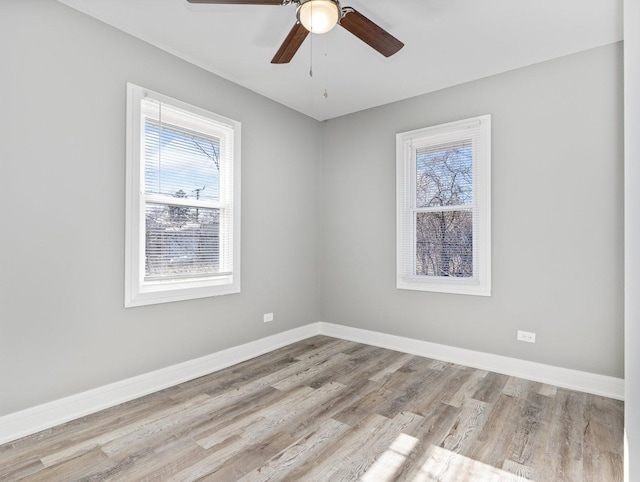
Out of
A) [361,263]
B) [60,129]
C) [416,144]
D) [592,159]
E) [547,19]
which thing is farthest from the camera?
[361,263]

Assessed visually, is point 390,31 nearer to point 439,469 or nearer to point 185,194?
point 185,194

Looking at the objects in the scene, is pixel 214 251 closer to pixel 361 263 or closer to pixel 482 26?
pixel 361 263

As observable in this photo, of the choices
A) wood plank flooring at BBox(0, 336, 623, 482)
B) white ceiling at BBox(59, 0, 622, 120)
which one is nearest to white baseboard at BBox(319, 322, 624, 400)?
wood plank flooring at BBox(0, 336, 623, 482)

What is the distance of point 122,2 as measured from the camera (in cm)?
243

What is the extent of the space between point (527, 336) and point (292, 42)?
10.2ft

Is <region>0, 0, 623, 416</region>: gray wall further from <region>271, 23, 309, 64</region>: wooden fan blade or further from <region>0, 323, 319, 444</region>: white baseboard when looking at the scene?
<region>271, 23, 309, 64</region>: wooden fan blade

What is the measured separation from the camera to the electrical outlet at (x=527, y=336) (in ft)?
10.4

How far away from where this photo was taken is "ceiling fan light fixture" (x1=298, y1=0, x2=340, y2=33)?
1868mm

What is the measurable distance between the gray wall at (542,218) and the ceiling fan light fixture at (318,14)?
2.12 metres

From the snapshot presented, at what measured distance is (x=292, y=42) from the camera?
7.26ft

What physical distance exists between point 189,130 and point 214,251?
115 cm

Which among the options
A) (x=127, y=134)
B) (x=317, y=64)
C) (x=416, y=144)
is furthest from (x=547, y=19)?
(x=127, y=134)

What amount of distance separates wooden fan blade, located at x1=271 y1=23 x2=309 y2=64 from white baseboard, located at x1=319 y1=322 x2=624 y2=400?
3038 millimetres

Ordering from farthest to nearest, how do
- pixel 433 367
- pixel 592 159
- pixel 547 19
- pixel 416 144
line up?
pixel 416 144, pixel 433 367, pixel 592 159, pixel 547 19
